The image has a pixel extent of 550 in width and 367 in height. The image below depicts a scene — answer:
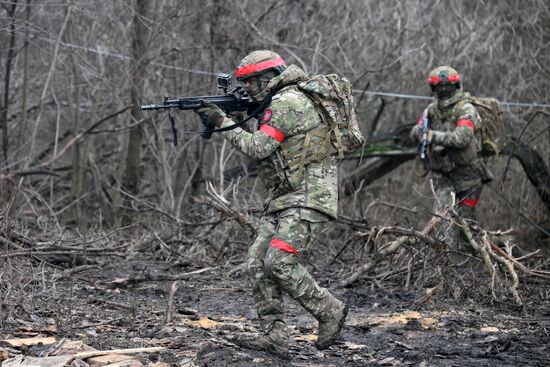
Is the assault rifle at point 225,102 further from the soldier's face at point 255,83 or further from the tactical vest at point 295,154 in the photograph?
the tactical vest at point 295,154

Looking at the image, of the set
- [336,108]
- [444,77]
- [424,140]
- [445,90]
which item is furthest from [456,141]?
[336,108]

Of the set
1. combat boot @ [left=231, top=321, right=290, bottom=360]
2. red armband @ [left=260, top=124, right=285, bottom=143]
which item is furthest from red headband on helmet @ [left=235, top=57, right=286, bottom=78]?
combat boot @ [left=231, top=321, right=290, bottom=360]

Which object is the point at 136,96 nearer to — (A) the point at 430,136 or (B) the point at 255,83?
(A) the point at 430,136

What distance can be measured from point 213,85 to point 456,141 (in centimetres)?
462

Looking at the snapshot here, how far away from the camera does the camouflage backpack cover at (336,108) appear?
5922 mm

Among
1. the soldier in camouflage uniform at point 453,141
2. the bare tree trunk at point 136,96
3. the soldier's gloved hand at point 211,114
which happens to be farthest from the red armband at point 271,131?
the bare tree trunk at point 136,96

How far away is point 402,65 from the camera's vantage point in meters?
15.0

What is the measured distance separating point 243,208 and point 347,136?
4156 mm

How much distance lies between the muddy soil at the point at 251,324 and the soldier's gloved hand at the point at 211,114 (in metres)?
1.45

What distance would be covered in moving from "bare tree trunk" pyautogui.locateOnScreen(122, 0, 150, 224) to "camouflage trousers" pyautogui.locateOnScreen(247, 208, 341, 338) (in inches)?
267

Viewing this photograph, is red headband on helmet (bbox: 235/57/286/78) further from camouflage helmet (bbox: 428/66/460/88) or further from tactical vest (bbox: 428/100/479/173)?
tactical vest (bbox: 428/100/479/173)

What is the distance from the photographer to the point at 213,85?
13.5m

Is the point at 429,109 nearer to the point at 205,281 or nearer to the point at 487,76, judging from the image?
the point at 205,281

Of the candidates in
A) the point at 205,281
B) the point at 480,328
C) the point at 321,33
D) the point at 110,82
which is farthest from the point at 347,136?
the point at 321,33
